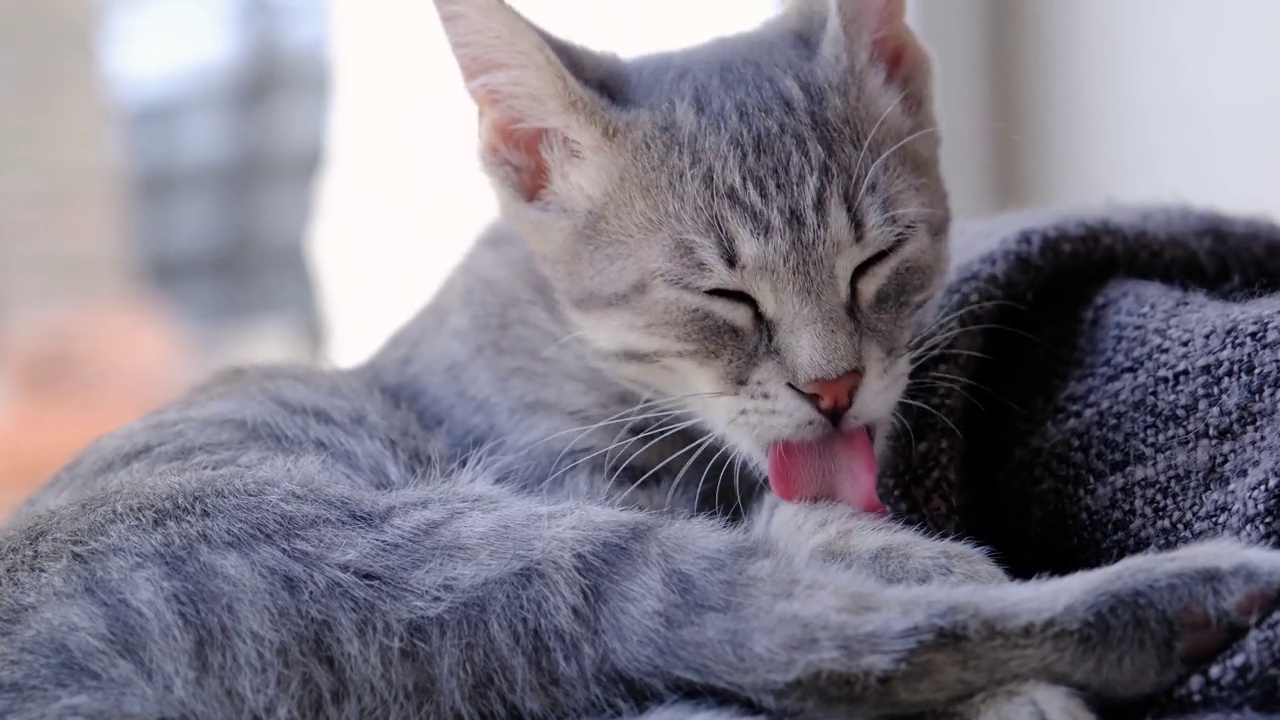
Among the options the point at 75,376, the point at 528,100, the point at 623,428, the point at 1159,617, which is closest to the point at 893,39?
the point at 528,100

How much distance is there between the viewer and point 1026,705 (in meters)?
0.75

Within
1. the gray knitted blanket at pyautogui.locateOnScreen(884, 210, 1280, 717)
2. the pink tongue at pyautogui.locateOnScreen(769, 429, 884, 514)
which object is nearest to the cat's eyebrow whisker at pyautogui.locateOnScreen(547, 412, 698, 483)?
the pink tongue at pyautogui.locateOnScreen(769, 429, 884, 514)

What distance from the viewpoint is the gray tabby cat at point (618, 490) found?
789mm

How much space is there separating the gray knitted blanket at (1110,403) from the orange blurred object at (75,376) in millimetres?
1213

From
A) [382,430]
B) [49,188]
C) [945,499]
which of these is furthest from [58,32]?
[945,499]

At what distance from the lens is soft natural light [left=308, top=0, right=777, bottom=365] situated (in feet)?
5.82

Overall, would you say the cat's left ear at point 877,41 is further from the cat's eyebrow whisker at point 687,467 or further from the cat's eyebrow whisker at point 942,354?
the cat's eyebrow whisker at point 687,467

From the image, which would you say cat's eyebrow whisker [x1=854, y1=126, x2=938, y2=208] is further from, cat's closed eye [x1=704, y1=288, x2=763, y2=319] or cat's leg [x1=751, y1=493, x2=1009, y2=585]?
cat's leg [x1=751, y1=493, x2=1009, y2=585]

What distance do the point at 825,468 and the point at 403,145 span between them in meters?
1.03

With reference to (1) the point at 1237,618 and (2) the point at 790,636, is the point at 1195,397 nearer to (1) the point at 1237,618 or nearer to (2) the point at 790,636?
(1) the point at 1237,618

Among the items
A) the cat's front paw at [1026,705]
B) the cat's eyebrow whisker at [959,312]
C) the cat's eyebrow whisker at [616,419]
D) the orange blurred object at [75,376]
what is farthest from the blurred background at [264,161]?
the cat's front paw at [1026,705]

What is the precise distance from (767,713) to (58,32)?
5.14ft

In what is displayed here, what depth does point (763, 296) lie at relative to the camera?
1.07 meters

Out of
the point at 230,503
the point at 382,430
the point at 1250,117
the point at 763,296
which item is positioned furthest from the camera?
the point at 1250,117
